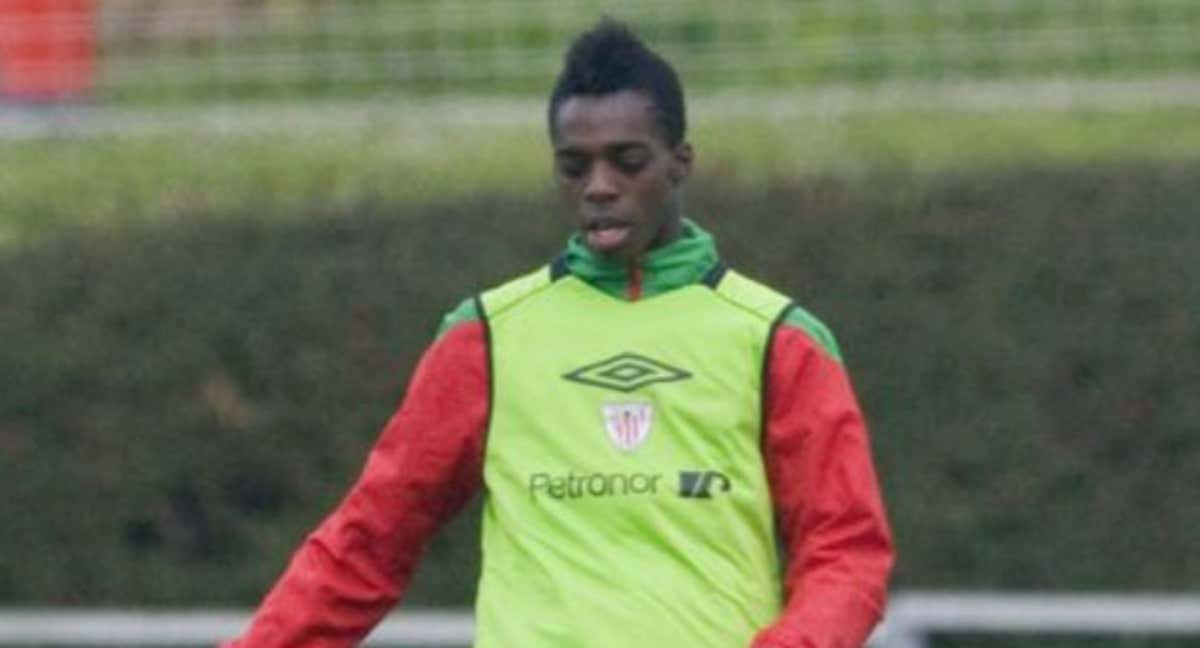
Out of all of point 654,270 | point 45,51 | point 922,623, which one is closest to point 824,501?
point 654,270

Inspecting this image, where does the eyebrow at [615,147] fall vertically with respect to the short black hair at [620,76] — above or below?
below

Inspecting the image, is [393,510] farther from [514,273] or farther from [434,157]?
[434,157]

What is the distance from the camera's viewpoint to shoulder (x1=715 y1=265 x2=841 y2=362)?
6191 millimetres

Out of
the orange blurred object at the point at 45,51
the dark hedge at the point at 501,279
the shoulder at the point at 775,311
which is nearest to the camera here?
the shoulder at the point at 775,311

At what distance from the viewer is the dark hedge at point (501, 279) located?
11852mm

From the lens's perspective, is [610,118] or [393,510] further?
[393,510]

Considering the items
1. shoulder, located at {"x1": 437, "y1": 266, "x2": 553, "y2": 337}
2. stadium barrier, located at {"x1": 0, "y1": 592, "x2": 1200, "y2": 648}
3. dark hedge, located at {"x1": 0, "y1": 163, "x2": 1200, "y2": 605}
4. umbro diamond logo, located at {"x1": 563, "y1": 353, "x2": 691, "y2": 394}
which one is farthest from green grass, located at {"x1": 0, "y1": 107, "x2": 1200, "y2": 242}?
umbro diamond logo, located at {"x1": 563, "y1": 353, "x2": 691, "y2": 394}

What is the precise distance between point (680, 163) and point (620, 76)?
0.49ft

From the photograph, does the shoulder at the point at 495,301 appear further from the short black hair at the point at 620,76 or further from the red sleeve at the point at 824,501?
the red sleeve at the point at 824,501

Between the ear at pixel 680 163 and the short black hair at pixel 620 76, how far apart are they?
0.04ft

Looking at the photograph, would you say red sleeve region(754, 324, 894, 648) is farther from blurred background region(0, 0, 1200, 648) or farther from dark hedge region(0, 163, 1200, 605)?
dark hedge region(0, 163, 1200, 605)

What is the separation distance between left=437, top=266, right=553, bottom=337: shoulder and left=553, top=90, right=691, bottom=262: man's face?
0.15 metres

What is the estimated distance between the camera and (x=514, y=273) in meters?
12.4

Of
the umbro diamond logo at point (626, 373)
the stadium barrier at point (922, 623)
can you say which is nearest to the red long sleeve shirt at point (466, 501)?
the umbro diamond logo at point (626, 373)
